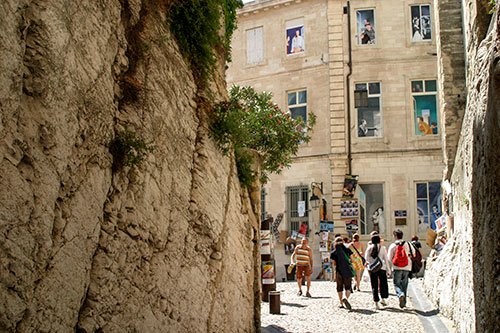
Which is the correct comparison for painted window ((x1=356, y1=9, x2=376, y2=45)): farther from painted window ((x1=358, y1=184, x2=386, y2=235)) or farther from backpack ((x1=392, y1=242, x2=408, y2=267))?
backpack ((x1=392, y1=242, x2=408, y2=267))

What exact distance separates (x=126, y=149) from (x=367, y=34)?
2161 centimetres

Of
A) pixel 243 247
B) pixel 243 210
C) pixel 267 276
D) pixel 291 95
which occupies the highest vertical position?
pixel 291 95

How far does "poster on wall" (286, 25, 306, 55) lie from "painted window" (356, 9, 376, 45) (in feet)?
8.58

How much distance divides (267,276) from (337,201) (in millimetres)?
12207

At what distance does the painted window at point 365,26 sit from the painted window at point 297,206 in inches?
288

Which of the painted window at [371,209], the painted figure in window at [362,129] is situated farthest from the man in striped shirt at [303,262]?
the painted figure in window at [362,129]

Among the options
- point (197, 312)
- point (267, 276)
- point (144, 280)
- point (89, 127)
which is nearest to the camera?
point (89, 127)

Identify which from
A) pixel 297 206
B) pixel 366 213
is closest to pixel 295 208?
pixel 297 206

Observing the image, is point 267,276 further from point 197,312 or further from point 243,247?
point 197,312

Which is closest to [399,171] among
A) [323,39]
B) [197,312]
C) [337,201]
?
[337,201]

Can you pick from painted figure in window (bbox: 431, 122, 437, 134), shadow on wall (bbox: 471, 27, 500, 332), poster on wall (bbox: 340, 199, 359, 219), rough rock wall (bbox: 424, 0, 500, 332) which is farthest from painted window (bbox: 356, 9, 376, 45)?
shadow on wall (bbox: 471, 27, 500, 332)

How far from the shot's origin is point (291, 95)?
2544 cm

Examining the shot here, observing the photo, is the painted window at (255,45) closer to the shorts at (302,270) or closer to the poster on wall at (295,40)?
the poster on wall at (295,40)

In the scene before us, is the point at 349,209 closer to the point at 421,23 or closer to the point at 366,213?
the point at 366,213
